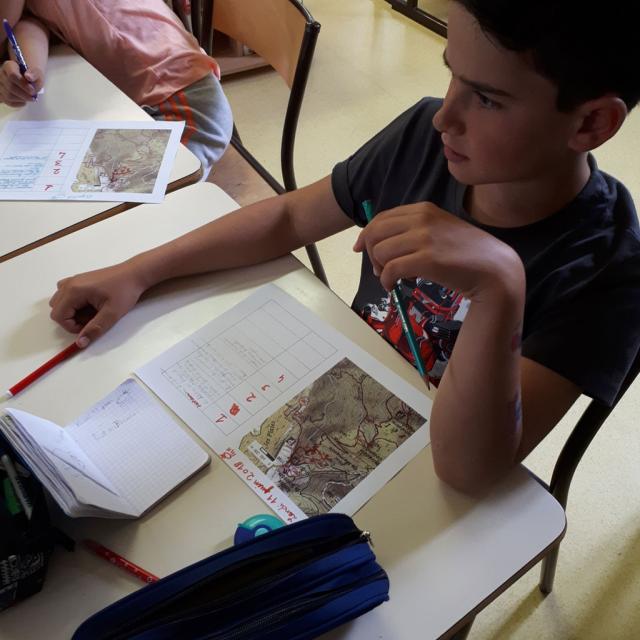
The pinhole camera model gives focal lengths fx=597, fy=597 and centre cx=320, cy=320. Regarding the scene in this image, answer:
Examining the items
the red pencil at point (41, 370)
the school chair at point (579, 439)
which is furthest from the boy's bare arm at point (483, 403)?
the red pencil at point (41, 370)

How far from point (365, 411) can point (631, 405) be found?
120 cm

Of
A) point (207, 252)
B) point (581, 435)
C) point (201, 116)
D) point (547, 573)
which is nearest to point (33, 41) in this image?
point (201, 116)

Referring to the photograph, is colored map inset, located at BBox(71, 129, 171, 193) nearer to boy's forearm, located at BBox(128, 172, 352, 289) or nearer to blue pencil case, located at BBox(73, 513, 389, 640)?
boy's forearm, located at BBox(128, 172, 352, 289)

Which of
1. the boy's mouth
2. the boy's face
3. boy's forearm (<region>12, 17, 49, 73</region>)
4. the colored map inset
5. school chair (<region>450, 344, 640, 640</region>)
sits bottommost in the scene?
school chair (<region>450, 344, 640, 640</region>)

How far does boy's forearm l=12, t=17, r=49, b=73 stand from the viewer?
1.33 m

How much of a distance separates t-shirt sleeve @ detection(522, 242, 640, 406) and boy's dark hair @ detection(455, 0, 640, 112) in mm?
221

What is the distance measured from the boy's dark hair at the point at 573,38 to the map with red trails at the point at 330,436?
1.32 ft

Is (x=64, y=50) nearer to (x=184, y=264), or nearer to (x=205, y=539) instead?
(x=184, y=264)

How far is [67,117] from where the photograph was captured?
48.3 inches

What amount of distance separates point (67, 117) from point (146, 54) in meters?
0.38

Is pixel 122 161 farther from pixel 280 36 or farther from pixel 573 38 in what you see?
pixel 573 38

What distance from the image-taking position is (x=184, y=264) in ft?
2.96

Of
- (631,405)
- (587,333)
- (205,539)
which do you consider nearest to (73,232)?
(205,539)

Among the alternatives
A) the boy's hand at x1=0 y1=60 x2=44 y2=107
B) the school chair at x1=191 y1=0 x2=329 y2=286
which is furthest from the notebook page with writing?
the boy's hand at x1=0 y1=60 x2=44 y2=107
